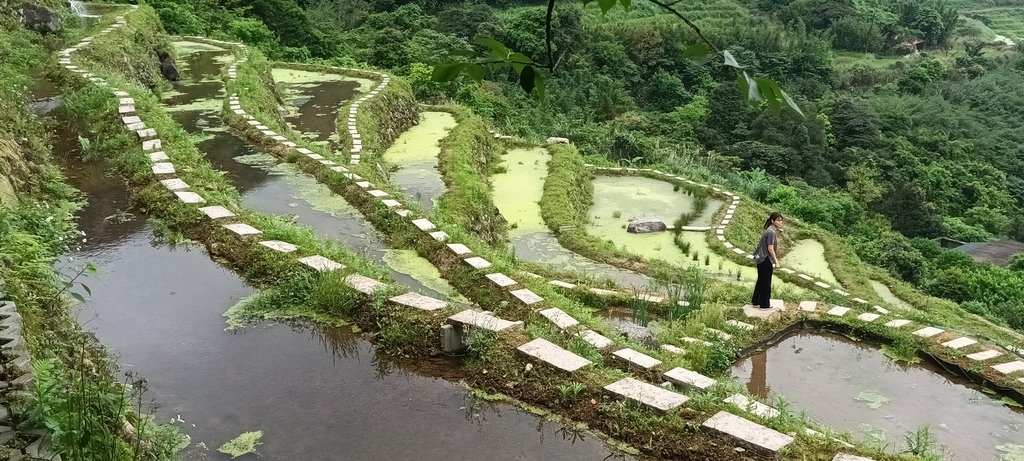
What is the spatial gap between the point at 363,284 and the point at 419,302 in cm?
55

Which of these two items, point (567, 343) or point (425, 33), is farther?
point (425, 33)

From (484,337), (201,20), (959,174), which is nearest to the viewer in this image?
(484,337)

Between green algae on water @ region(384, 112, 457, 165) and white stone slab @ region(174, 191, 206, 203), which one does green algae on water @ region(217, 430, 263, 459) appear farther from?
green algae on water @ region(384, 112, 457, 165)

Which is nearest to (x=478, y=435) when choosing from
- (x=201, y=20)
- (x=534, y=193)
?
(x=534, y=193)

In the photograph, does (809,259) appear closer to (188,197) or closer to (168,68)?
(188,197)

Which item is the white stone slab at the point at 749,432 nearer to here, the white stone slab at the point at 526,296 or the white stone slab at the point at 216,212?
the white stone slab at the point at 526,296

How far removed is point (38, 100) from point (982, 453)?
10773mm

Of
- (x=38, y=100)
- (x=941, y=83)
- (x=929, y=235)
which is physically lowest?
(x=929, y=235)

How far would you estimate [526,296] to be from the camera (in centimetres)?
584

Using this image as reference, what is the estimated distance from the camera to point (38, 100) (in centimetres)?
947

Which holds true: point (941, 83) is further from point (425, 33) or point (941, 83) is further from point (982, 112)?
point (425, 33)

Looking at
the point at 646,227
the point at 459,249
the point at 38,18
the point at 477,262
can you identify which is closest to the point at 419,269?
the point at 459,249

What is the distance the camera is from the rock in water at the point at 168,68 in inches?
546

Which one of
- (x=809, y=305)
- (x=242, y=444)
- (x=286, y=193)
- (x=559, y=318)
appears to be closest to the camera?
(x=242, y=444)
